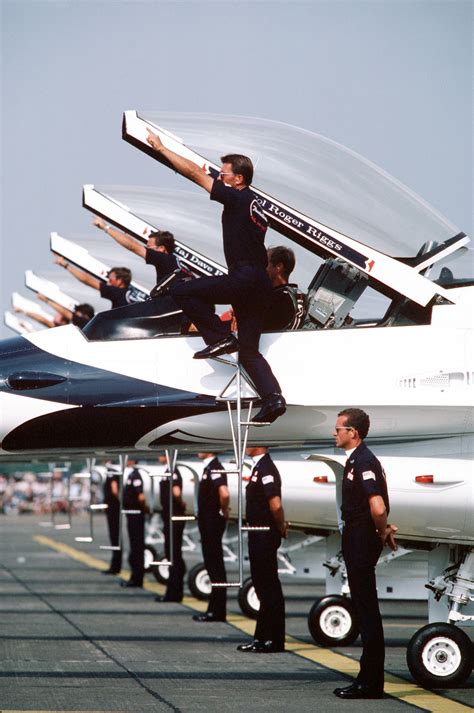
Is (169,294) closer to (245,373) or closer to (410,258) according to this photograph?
(245,373)

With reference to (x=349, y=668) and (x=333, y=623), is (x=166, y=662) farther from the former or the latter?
(x=333, y=623)

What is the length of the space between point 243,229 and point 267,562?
3522 mm

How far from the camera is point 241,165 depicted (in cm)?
973

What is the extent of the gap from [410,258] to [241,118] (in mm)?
1734

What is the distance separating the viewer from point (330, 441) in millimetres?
10695

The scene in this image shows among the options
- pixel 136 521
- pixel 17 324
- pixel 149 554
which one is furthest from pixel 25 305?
pixel 149 554

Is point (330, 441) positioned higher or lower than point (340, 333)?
lower

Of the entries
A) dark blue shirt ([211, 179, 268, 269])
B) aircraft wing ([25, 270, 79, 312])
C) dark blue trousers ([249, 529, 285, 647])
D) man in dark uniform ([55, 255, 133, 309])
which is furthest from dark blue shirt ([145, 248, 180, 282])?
aircraft wing ([25, 270, 79, 312])

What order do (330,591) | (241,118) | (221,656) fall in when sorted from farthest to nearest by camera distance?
(330,591) < (221,656) < (241,118)

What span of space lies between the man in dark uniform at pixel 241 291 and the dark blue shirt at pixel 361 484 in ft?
2.39

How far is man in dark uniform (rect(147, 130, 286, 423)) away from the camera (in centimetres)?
963

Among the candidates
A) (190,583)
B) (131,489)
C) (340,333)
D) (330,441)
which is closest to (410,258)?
(340,333)

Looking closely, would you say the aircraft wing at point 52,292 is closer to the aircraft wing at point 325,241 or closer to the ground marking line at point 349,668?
the ground marking line at point 349,668

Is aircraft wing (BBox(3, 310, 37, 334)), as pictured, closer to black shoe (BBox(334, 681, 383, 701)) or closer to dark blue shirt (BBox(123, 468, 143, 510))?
dark blue shirt (BBox(123, 468, 143, 510))
